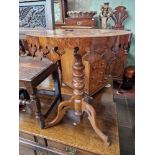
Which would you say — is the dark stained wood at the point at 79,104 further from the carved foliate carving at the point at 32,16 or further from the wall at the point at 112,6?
the wall at the point at 112,6

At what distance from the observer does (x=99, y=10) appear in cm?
229

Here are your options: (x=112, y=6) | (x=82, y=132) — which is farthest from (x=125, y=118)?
(x=112, y=6)

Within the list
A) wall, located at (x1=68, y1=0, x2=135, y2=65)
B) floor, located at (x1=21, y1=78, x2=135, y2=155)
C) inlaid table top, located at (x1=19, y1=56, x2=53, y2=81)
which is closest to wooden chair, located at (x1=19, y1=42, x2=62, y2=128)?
inlaid table top, located at (x1=19, y1=56, x2=53, y2=81)

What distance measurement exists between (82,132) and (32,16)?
0.84 m

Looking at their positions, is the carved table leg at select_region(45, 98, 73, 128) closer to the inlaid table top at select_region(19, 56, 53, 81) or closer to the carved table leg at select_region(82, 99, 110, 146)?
the carved table leg at select_region(82, 99, 110, 146)

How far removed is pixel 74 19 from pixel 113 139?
62.0 inches

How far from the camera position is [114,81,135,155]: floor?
4.40 ft

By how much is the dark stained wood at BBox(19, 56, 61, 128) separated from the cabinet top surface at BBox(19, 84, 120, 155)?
0.27 feet

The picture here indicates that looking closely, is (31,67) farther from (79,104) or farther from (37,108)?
(79,104)

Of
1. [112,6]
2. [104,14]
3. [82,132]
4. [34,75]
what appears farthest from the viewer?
[112,6]

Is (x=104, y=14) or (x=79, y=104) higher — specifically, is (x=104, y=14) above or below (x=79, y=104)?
above

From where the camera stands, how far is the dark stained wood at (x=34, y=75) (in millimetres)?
854

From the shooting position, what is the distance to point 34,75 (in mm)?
874
